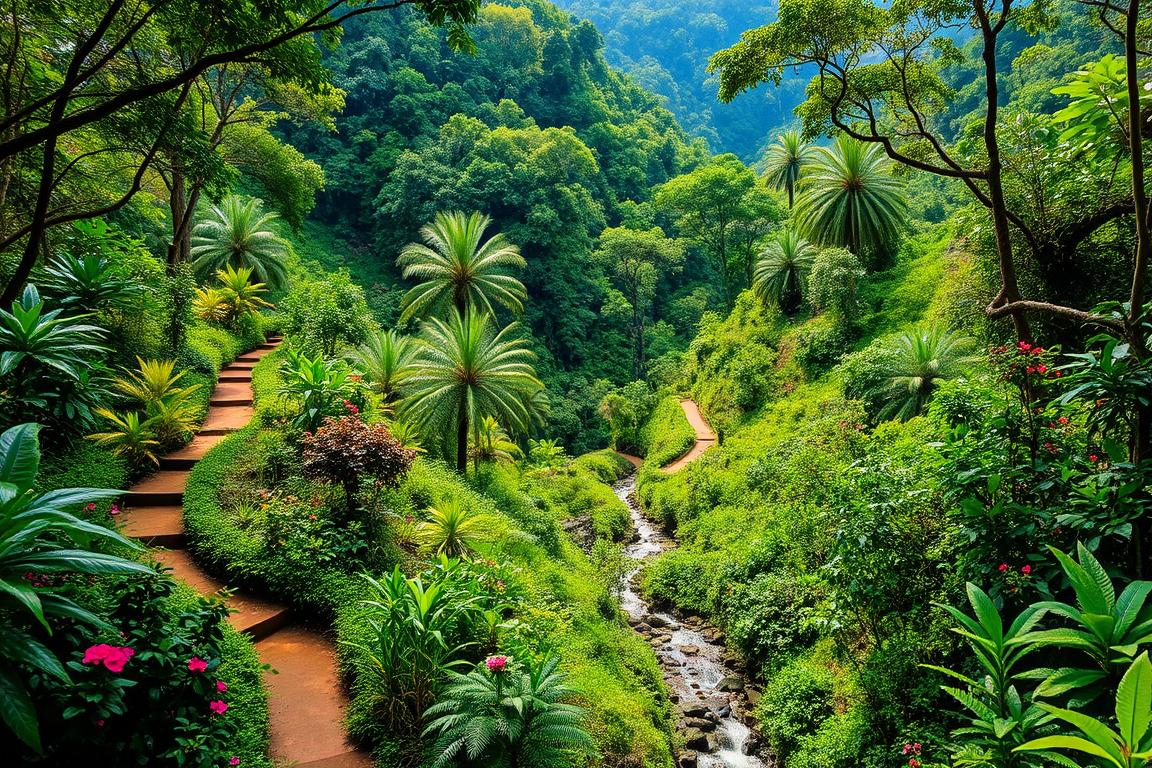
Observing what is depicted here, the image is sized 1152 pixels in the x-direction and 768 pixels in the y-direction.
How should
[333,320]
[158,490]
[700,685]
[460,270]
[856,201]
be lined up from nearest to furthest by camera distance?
[158,490], [700,685], [333,320], [460,270], [856,201]

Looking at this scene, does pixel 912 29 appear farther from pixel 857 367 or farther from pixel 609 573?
pixel 609 573

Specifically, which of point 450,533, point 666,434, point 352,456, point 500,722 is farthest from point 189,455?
point 666,434

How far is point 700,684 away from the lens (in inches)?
398

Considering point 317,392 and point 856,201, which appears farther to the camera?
point 856,201

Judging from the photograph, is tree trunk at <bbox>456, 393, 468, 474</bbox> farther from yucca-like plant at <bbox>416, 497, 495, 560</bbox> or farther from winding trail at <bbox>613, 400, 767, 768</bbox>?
winding trail at <bbox>613, 400, 767, 768</bbox>

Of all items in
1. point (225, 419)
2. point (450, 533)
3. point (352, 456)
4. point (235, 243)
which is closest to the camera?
point (352, 456)

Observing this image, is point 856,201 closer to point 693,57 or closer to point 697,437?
point 697,437

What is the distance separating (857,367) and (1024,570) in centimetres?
965

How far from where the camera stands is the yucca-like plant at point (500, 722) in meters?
4.35

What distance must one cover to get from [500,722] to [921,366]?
38.2 ft

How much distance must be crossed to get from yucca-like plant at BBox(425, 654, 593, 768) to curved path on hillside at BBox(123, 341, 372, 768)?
0.76 meters

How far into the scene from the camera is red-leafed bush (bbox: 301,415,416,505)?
23.2 ft

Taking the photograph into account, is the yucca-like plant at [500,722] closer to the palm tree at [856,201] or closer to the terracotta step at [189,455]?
the terracotta step at [189,455]

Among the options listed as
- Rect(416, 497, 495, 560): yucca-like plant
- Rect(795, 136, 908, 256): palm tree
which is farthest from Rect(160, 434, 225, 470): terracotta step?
Rect(795, 136, 908, 256): palm tree
